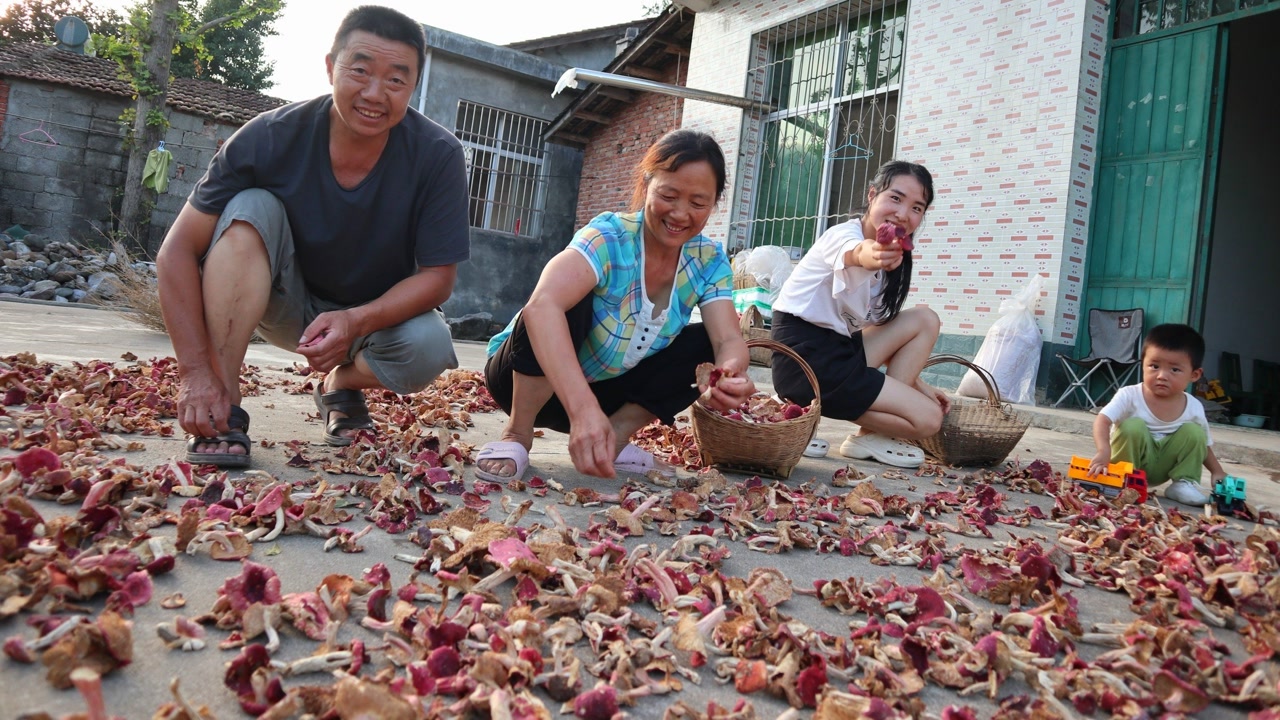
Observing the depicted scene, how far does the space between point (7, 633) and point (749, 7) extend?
9.94 m

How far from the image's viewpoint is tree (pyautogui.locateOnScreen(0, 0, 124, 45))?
25.3 meters

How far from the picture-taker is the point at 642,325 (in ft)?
8.82

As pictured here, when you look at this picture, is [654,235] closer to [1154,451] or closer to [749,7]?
[1154,451]

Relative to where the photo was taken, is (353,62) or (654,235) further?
(654,235)

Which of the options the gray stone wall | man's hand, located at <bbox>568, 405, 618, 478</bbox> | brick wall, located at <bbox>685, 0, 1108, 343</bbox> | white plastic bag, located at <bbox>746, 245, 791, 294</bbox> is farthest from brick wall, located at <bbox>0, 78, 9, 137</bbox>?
man's hand, located at <bbox>568, 405, 618, 478</bbox>

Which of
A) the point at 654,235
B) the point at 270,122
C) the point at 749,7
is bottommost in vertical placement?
the point at 654,235

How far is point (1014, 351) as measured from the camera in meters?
6.38

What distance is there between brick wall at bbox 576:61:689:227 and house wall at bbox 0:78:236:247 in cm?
696

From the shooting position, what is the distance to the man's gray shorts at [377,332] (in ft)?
8.49

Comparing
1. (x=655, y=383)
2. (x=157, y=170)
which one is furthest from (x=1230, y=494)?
(x=157, y=170)

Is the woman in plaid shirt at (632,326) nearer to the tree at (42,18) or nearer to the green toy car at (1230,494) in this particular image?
the green toy car at (1230,494)

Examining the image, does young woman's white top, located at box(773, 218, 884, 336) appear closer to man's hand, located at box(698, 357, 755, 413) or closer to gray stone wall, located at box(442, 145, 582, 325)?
man's hand, located at box(698, 357, 755, 413)

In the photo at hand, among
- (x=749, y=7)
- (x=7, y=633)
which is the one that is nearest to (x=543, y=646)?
(x=7, y=633)

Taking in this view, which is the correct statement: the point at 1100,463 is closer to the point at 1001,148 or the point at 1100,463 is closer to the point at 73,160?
the point at 1001,148
